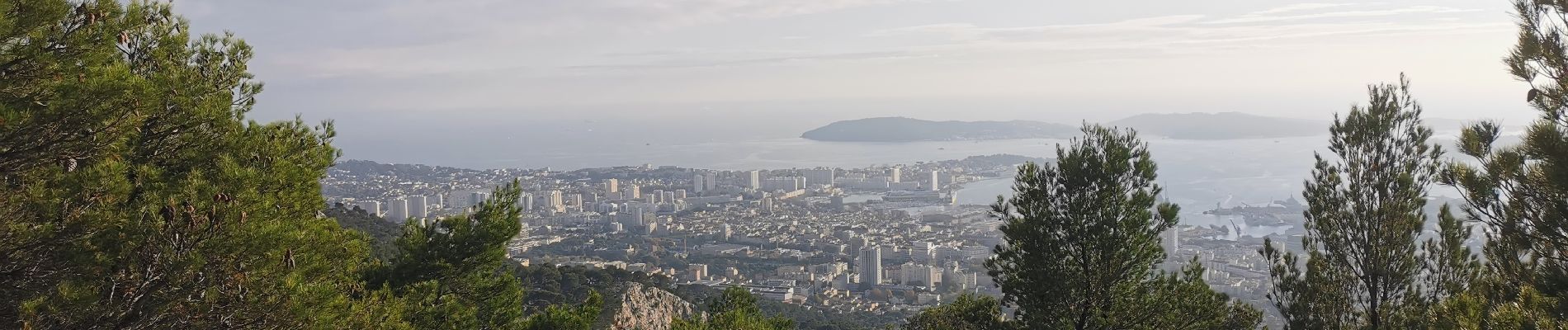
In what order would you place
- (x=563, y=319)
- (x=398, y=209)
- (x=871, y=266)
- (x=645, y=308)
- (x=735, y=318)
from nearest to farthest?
1. (x=735, y=318)
2. (x=563, y=319)
3. (x=645, y=308)
4. (x=871, y=266)
5. (x=398, y=209)

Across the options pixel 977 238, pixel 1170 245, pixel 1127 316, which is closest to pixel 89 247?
pixel 1127 316

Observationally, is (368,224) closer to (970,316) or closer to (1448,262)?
(970,316)

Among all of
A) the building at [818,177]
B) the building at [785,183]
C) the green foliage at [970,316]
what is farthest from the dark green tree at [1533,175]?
the building at [818,177]

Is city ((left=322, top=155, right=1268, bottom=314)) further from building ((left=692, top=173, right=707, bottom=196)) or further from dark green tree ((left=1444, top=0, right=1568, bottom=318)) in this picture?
dark green tree ((left=1444, top=0, right=1568, bottom=318))

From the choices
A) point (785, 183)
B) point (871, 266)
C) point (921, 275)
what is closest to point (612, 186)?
point (785, 183)

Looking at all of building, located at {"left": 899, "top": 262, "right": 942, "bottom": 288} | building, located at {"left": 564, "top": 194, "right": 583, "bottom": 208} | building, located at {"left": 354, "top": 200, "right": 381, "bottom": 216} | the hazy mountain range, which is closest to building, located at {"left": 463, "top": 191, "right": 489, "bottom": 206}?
building, located at {"left": 354, "top": 200, "right": 381, "bottom": 216}

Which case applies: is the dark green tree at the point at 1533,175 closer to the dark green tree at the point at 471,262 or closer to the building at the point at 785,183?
the dark green tree at the point at 471,262

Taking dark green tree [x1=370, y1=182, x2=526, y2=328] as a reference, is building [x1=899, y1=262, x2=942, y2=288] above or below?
below
